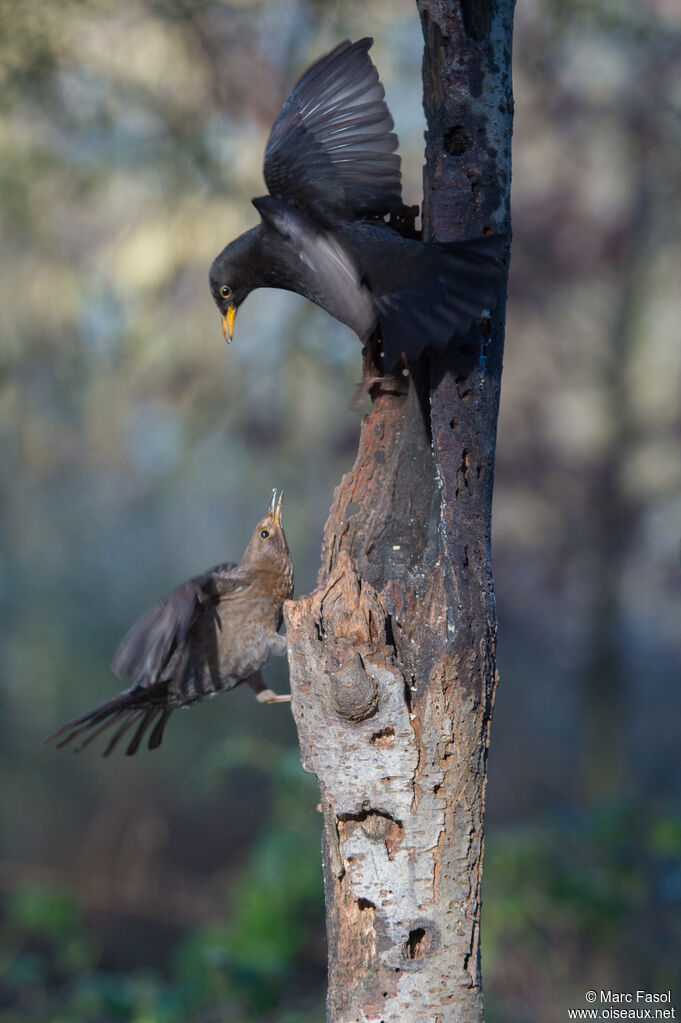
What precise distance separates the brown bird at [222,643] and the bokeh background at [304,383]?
217 cm

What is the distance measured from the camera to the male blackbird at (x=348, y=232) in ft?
5.92

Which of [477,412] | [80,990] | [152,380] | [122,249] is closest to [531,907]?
[80,990]

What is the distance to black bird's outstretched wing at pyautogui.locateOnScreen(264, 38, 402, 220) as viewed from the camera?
7.37ft

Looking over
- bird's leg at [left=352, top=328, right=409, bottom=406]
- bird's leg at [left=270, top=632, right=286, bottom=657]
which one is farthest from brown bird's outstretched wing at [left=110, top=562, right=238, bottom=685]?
bird's leg at [left=352, top=328, right=409, bottom=406]

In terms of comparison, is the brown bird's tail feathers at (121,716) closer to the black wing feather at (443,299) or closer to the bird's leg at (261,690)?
the bird's leg at (261,690)

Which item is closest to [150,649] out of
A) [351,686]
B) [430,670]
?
[351,686]

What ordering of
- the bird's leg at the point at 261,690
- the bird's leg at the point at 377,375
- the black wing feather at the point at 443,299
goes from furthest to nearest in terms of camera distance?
the bird's leg at the point at 261,690, the bird's leg at the point at 377,375, the black wing feather at the point at 443,299

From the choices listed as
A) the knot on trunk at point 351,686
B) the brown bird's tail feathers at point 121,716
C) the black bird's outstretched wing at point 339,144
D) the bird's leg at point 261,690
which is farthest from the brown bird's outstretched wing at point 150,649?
the black bird's outstretched wing at point 339,144

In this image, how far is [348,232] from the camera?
2129 millimetres

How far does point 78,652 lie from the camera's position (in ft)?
26.4

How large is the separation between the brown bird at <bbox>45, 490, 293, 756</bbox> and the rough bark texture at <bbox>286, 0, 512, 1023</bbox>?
0.67m

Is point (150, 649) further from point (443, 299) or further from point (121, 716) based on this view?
point (443, 299)

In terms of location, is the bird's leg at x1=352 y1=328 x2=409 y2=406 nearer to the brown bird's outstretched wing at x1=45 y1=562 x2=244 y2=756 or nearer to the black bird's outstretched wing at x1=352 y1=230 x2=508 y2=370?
the black bird's outstretched wing at x1=352 y1=230 x2=508 y2=370

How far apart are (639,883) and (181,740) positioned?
15.7 ft
